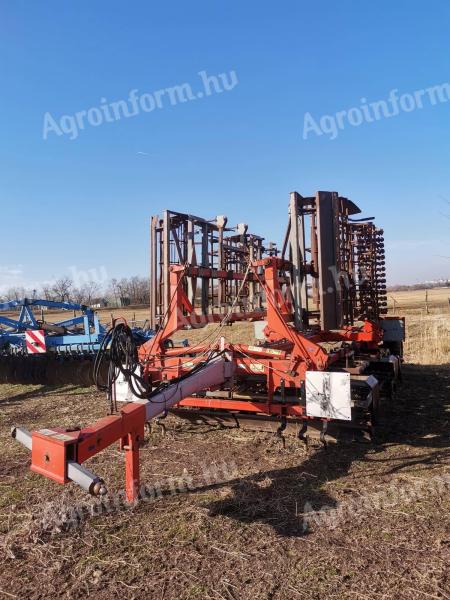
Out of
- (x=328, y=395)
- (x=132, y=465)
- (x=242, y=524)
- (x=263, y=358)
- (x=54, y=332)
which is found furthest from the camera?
(x=54, y=332)

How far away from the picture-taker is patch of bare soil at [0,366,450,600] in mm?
2664

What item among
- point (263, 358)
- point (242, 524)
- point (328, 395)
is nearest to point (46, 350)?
point (263, 358)

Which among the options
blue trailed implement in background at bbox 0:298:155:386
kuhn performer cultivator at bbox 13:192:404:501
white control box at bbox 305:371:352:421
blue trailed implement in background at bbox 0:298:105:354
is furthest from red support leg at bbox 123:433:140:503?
blue trailed implement in background at bbox 0:298:105:354

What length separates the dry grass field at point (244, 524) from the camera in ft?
8.73

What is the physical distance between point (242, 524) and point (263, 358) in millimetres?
2373

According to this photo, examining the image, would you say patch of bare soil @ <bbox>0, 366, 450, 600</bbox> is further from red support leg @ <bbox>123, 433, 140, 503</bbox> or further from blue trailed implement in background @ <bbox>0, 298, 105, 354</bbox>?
blue trailed implement in background @ <bbox>0, 298, 105, 354</bbox>

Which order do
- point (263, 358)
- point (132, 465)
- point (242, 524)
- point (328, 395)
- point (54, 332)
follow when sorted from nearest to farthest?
point (242, 524) → point (132, 465) → point (328, 395) → point (263, 358) → point (54, 332)

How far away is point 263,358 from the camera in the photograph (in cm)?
548

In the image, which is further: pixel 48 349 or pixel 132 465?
pixel 48 349

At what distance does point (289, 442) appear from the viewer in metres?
5.07

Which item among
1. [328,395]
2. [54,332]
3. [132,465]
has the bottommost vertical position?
[132,465]

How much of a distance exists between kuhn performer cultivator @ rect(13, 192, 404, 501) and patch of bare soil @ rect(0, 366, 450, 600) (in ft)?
1.30

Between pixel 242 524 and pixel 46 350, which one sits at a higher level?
pixel 46 350

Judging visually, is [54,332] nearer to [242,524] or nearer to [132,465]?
[132,465]
